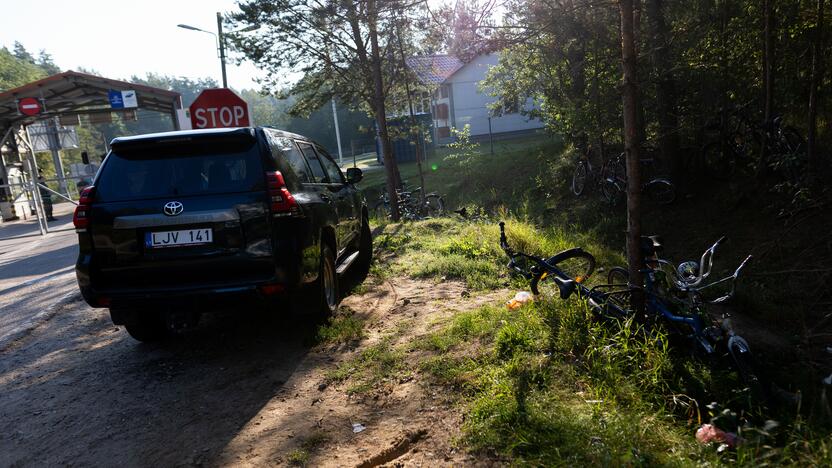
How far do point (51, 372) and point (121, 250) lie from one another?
1451 mm

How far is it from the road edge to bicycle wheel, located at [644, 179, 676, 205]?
9582 millimetres

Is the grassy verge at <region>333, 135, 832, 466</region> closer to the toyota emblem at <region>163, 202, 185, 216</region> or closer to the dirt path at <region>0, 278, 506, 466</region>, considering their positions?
the dirt path at <region>0, 278, 506, 466</region>

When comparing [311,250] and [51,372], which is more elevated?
[311,250]

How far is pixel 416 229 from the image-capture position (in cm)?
1102

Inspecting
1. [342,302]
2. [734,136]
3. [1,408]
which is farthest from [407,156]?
[1,408]

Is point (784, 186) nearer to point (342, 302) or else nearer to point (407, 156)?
point (342, 302)

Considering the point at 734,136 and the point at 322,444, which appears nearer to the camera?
the point at 322,444

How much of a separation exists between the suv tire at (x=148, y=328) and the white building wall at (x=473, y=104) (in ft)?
103

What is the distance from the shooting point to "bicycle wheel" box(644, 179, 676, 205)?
9875mm

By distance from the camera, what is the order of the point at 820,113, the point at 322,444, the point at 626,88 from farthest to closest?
the point at 820,113, the point at 626,88, the point at 322,444

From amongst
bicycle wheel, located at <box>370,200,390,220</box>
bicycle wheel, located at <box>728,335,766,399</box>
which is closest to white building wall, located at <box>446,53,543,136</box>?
bicycle wheel, located at <box>370,200,390,220</box>

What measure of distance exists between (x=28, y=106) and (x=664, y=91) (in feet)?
67.7

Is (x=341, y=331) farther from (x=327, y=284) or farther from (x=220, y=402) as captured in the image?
(x=220, y=402)

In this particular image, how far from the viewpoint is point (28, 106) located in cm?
1903
